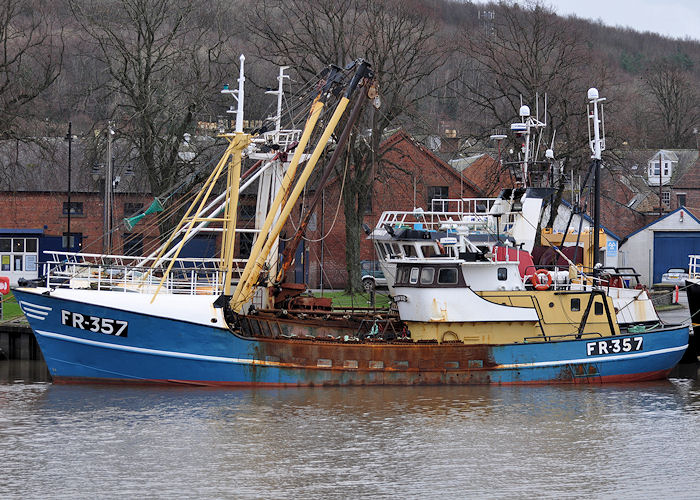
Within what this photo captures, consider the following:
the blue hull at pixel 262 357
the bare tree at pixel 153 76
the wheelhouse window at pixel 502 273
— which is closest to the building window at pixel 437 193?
the bare tree at pixel 153 76

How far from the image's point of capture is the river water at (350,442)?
19.4 meters

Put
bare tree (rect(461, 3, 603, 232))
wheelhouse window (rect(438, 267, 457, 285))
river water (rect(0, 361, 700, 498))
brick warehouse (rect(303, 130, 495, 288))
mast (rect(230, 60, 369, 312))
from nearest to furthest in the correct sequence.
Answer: river water (rect(0, 361, 700, 498)) < mast (rect(230, 60, 369, 312)) < wheelhouse window (rect(438, 267, 457, 285)) < bare tree (rect(461, 3, 603, 232)) < brick warehouse (rect(303, 130, 495, 288))

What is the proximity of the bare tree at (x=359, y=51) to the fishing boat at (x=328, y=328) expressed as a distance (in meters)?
14.9

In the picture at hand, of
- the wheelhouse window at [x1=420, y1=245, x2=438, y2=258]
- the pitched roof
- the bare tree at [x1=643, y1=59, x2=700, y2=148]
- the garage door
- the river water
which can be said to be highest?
the bare tree at [x1=643, y1=59, x2=700, y2=148]

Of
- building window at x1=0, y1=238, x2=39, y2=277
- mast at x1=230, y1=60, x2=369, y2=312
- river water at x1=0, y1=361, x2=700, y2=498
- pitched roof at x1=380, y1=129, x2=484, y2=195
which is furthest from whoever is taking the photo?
building window at x1=0, y1=238, x2=39, y2=277

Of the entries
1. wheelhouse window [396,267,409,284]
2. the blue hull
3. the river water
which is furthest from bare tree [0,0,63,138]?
wheelhouse window [396,267,409,284]

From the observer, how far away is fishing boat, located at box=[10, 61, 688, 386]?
28188mm

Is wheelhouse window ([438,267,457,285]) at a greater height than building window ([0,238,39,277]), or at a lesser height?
lesser

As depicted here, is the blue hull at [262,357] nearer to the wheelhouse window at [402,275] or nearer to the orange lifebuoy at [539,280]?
the orange lifebuoy at [539,280]

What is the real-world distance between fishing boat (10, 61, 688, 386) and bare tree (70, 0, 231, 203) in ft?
46.5

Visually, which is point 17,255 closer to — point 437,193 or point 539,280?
point 437,193

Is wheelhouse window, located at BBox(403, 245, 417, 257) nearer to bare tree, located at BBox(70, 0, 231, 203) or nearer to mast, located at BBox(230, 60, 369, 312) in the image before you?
mast, located at BBox(230, 60, 369, 312)

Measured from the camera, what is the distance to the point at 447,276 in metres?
29.2

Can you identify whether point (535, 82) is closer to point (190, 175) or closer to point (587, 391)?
point (190, 175)
